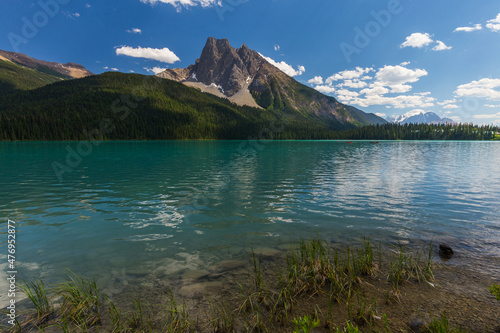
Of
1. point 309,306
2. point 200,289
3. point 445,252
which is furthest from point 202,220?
point 445,252

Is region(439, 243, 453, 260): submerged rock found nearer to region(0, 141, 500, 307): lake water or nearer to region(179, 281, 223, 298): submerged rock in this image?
region(0, 141, 500, 307): lake water

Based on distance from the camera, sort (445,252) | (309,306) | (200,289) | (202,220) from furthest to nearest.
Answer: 1. (202,220)
2. (445,252)
3. (200,289)
4. (309,306)

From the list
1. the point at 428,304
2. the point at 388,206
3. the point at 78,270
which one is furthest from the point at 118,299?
the point at 388,206

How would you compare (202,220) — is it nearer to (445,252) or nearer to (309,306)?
(309,306)

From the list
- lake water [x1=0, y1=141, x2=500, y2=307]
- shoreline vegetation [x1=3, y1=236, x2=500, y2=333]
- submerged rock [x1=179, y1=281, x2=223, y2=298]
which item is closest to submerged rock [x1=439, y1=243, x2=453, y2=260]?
lake water [x1=0, y1=141, x2=500, y2=307]

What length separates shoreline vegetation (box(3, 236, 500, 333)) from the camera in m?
5.89

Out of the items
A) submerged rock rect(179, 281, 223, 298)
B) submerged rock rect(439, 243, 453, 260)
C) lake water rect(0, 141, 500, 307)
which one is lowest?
lake water rect(0, 141, 500, 307)

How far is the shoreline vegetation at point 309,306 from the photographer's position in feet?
19.3

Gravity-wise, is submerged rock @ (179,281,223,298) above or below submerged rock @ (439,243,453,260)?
below

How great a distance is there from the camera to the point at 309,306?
22.2 ft

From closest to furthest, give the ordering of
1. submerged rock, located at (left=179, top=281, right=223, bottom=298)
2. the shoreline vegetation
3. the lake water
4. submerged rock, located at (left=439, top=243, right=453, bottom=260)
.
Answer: the shoreline vegetation → submerged rock, located at (left=179, top=281, right=223, bottom=298) → submerged rock, located at (left=439, top=243, right=453, bottom=260) → the lake water

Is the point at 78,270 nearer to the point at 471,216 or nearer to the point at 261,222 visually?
the point at 261,222

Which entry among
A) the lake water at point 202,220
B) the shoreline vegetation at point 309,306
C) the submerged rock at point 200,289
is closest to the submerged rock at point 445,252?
the lake water at point 202,220

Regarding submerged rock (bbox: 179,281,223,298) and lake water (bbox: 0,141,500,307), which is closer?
submerged rock (bbox: 179,281,223,298)
